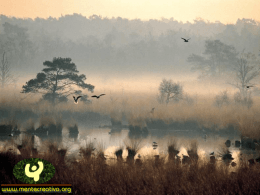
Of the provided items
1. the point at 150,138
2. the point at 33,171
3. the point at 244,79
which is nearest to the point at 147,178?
the point at 33,171

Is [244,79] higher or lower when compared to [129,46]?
lower

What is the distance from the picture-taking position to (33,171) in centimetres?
804

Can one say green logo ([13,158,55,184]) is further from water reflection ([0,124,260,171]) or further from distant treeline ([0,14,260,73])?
distant treeline ([0,14,260,73])

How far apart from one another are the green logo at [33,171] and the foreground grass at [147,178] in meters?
0.14

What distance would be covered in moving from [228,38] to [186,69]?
41.9ft

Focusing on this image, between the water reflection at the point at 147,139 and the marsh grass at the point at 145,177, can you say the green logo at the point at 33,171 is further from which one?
the water reflection at the point at 147,139

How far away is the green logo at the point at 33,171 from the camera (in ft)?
25.4

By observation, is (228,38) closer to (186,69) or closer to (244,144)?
(186,69)

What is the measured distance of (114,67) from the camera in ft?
257

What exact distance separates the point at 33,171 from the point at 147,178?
247 cm

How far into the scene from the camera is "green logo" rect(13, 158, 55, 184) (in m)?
7.73

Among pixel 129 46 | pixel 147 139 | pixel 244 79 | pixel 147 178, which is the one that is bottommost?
pixel 147 178

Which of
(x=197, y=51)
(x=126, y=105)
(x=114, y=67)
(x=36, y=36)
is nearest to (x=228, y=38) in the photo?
(x=197, y=51)

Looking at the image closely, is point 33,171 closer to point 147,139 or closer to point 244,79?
point 147,139
